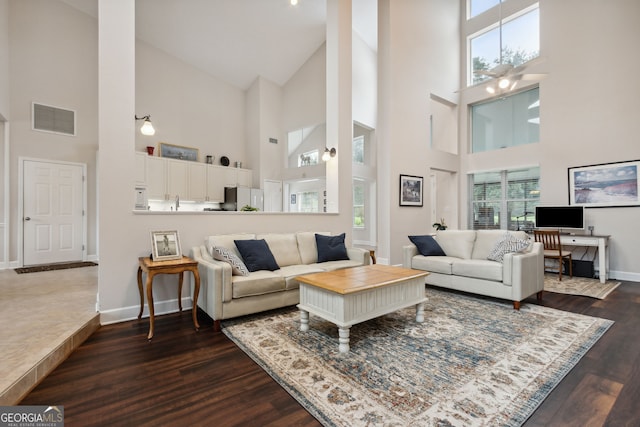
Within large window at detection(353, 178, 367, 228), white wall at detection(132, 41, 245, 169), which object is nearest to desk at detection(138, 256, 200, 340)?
white wall at detection(132, 41, 245, 169)

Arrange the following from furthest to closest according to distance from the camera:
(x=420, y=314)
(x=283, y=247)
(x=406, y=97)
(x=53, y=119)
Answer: (x=406, y=97)
(x=53, y=119)
(x=283, y=247)
(x=420, y=314)

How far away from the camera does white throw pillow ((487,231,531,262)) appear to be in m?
3.58

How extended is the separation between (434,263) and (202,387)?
3.30m

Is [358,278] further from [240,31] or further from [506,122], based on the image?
[240,31]

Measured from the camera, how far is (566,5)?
17.9ft

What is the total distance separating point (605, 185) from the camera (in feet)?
16.6

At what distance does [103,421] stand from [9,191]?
5.64m

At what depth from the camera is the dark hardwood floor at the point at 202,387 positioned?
1565mm

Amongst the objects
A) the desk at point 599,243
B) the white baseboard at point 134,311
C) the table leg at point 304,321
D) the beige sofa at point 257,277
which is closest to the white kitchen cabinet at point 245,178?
the beige sofa at point 257,277

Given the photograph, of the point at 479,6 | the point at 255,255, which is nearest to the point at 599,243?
the point at 255,255

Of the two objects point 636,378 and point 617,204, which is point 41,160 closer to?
point 636,378

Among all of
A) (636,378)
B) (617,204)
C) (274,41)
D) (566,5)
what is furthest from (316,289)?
(566,5)

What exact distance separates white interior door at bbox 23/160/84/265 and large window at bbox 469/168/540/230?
8.51 m

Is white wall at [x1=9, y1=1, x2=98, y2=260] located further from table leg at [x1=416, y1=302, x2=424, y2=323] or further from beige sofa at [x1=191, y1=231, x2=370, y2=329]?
table leg at [x1=416, y1=302, x2=424, y2=323]
